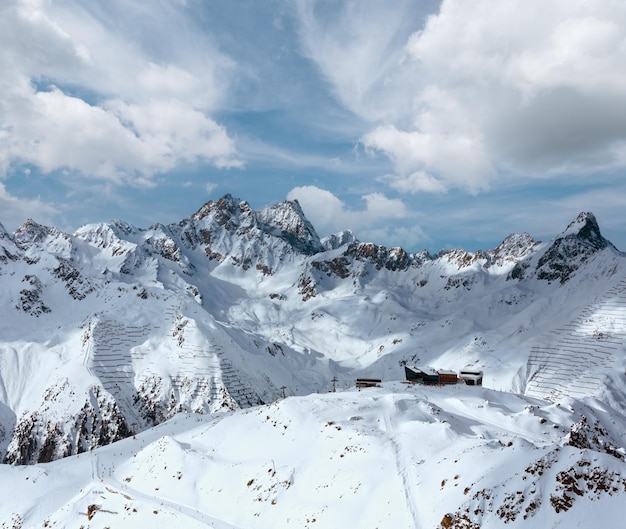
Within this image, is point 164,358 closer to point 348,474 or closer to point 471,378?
point 471,378

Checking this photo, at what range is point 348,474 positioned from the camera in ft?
97.6

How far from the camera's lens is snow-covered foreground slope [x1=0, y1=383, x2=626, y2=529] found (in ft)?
72.1

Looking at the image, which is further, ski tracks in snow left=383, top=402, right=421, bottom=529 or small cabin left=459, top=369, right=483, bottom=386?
small cabin left=459, top=369, right=483, bottom=386

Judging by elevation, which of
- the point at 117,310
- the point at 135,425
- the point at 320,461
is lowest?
the point at 135,425

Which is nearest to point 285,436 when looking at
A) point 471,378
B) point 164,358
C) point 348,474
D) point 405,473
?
point 348,474

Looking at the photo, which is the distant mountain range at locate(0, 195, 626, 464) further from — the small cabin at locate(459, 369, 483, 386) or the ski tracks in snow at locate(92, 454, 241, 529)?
the ski tracks in snow at locate(92, 454, 241, 529)

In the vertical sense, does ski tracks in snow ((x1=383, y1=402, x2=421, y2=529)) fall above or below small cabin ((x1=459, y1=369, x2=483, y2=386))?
above

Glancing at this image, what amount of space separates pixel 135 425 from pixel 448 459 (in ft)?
339

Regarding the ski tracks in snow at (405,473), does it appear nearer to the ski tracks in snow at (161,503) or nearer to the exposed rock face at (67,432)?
the ski tracks in snow at (161,503)

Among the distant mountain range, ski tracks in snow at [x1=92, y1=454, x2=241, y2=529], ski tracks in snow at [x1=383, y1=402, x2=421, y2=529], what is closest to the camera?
ski tracks in snow at [x1=383, y1=402, x2=421, y2=529]

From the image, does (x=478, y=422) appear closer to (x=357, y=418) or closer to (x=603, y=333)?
(x=357, y=418)

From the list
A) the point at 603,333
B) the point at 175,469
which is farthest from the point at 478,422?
the point at 603,333

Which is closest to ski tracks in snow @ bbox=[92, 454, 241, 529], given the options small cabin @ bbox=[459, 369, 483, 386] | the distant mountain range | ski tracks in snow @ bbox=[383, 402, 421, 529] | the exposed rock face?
ski tracks in snow @ bbox=[383, 402, 421, 529]

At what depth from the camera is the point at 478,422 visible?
151 ft
